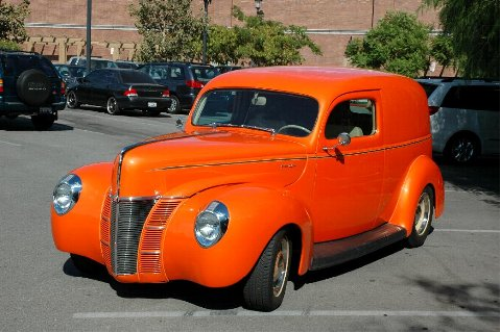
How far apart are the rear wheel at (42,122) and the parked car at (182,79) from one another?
7.99 m

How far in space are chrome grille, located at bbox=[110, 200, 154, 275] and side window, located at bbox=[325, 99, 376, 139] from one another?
2013 mm

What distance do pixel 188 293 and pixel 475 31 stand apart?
10.4m

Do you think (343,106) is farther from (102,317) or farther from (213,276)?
(102,317)

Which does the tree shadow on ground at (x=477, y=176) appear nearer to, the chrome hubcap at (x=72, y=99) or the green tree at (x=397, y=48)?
the chrome hubcap at (x=72, y=99)

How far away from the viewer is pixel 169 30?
149ft

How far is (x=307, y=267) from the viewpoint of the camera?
21.6ft

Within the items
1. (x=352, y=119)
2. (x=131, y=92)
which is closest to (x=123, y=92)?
(x=131, y=92)

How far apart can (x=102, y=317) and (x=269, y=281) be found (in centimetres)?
130

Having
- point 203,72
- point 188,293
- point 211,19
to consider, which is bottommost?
point 188,293

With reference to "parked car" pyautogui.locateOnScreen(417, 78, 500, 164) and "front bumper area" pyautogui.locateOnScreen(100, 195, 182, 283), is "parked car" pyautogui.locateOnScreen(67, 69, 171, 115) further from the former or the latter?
"front bumper area" pyautogui.locateOnScreen(100, 195, 182, 283)

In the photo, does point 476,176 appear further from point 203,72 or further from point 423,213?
point 203,72

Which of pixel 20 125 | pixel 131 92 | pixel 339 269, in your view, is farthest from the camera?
pixel 131 92

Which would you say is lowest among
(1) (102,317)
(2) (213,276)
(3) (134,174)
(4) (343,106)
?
(1) (102,317)

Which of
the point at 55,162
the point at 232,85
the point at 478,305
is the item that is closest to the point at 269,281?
the point at 478,305
